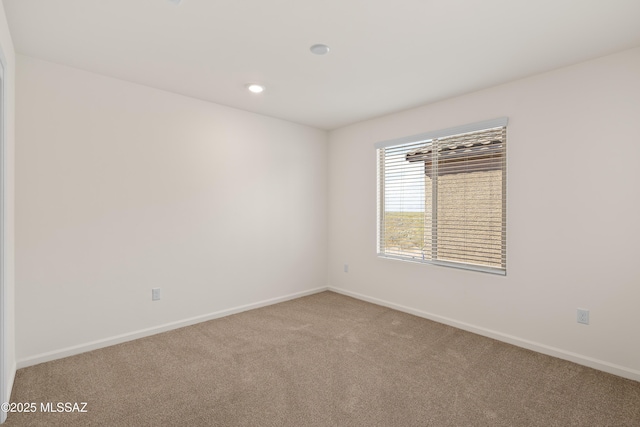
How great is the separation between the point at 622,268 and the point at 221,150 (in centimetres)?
391

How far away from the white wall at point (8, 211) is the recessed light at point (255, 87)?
172 centimetres

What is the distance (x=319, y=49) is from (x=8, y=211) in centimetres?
243

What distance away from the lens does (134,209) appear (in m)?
3.09

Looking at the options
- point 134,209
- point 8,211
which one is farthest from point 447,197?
point 8,211

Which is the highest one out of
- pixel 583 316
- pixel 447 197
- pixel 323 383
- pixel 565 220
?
pixel 447 197

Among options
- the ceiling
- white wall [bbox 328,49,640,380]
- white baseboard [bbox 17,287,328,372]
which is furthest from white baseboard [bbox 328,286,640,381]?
the ceiling

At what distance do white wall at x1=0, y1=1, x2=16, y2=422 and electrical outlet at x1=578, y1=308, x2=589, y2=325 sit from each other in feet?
13.6

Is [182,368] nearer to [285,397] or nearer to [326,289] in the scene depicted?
[285,397]

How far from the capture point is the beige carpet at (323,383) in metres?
1.96

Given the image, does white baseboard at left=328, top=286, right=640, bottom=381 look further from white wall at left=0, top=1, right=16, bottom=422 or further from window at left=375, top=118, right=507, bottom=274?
white wall at left=0, top=1, right=16, bottom=422

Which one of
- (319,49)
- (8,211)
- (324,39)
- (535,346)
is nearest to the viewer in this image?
(8,211)

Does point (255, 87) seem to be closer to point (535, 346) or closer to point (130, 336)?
point (130, 336)

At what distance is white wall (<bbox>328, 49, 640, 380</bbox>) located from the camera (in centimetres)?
246

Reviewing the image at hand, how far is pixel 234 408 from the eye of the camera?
80.0 inches
